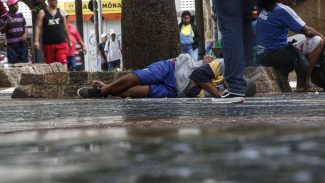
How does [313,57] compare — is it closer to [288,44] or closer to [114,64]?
[288,44]

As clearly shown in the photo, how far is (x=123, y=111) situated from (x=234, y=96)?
1.07 meters

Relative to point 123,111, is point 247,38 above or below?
above

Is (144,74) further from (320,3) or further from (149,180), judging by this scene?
(320,3)

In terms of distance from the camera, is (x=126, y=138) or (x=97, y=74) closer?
(x=126, y=138)

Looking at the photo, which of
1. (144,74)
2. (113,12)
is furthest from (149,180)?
(113,12)

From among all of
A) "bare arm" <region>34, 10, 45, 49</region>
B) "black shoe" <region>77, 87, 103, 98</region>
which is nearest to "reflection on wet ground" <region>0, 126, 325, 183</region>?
"black shoe" <region>77, 87, 103, 98</region>

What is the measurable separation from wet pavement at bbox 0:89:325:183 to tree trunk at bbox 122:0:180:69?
448 centimetres

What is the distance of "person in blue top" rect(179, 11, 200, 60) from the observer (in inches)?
755

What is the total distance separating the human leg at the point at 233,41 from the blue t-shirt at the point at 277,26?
3.07m

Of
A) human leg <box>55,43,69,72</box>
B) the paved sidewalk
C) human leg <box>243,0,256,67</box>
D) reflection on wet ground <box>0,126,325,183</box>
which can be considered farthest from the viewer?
human leg <box>55,43,69,72</box>

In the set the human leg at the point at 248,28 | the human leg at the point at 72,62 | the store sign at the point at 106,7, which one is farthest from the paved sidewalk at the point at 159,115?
the store sign at the point at 106,7

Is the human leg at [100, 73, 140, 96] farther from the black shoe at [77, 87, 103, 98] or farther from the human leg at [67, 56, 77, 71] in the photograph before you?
the human leg at [67, 56, 77, 71]

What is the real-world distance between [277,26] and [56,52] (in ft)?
15.1

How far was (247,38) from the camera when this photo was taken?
7.41m
